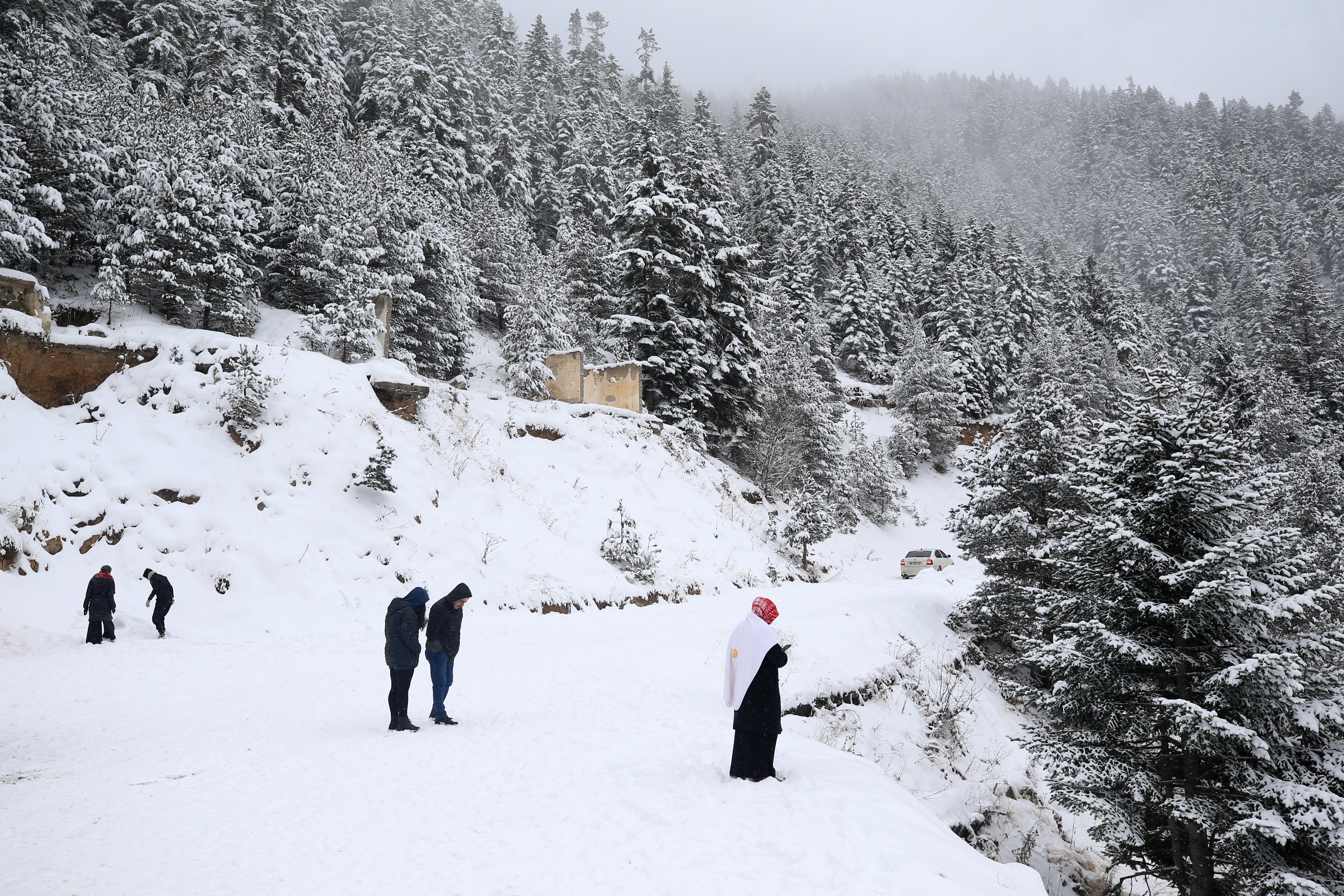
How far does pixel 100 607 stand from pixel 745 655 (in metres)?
10.5

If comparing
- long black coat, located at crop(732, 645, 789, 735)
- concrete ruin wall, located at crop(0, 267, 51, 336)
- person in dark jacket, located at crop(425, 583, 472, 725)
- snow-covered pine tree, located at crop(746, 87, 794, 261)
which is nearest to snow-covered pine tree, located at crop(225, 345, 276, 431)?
A: concrete ruin wall, located at crop(0, 267, 51, 336)

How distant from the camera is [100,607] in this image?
1076cm

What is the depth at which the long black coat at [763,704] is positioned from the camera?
600 centimetres

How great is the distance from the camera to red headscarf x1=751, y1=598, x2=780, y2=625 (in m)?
6.18

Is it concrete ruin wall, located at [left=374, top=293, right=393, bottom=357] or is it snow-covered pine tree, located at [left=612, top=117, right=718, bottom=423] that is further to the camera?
snow-covered pine tree, located at [left=612, top=117, right=718, bottom=423]

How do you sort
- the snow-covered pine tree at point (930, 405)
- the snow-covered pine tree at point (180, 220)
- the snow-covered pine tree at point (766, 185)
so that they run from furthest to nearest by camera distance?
the snow-covered pine tree at point (766, 185) < the snow-covered pine tree at point (930, 405) < the snow-covered pine tree at point (180, 220)

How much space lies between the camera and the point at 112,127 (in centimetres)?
2248

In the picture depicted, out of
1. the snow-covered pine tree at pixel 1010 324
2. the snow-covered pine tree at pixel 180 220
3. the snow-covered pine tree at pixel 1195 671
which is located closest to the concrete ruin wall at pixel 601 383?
the snow-covered pine tree at pixel 180 220

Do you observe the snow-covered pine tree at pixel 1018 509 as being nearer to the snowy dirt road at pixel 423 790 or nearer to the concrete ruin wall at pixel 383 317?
the snowy dirt road at pixel 423 790

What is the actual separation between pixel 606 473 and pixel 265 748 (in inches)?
584

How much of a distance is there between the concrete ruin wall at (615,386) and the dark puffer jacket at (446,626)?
17.5m

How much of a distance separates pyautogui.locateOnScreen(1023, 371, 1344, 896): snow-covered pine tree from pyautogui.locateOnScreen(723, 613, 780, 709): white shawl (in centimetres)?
484

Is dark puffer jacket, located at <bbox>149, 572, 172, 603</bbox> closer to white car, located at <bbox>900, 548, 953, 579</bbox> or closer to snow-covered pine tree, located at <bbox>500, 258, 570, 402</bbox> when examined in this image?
snow-covered pine tree, located at <bbox>500, 258, 570, 402</bbox>

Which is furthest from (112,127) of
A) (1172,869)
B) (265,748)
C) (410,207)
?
(1172,869)
